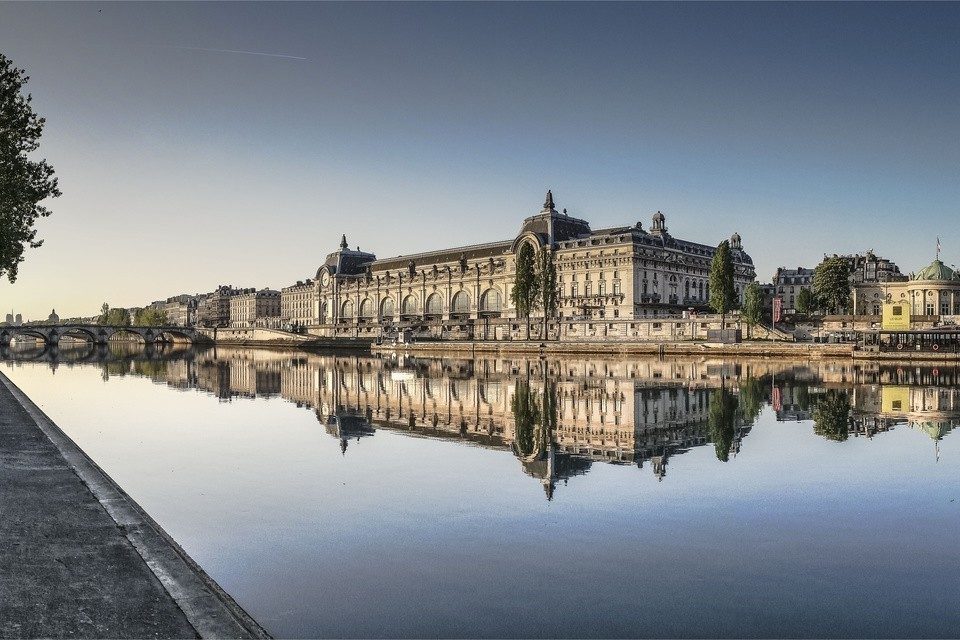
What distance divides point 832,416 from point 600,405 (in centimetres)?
897

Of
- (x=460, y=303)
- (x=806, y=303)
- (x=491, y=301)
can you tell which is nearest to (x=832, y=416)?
(x=491, y=301)

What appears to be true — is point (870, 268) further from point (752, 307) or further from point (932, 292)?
point (752, 307)

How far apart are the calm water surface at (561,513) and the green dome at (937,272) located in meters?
79.2

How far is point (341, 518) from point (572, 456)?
7.65 meters

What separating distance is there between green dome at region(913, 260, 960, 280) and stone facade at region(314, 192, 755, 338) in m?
30.6

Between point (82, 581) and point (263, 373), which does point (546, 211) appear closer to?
point (263, 373)

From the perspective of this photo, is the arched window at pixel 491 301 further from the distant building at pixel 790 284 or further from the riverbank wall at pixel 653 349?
the distant building at pixel 790 284

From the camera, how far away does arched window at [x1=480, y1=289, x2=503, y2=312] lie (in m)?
129

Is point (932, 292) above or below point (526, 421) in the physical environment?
above

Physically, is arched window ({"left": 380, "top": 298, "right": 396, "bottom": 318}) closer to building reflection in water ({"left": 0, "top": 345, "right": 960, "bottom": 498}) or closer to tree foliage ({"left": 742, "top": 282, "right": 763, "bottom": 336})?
tree foliage ({"left": 742, "top": 282, "right": 763, "bottom": 336})

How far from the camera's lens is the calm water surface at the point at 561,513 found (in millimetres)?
8500

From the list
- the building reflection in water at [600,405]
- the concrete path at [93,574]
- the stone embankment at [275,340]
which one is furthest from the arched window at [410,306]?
the concrete path at [93,574]

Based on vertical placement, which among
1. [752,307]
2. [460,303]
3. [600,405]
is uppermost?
[460,303]

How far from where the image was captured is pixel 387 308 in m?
156
